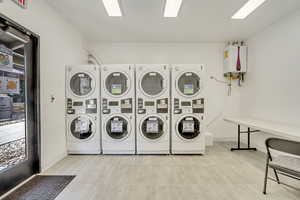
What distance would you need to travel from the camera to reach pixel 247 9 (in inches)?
109

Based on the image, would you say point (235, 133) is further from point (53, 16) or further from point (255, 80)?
point (53, 16)

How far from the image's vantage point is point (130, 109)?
3.35 metres

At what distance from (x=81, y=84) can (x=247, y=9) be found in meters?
3.31

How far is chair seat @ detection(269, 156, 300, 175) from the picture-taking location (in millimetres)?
1815

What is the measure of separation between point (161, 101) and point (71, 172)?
1.97 m

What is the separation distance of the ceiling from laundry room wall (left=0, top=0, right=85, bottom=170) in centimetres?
26

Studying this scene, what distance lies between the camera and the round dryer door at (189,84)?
3328mm

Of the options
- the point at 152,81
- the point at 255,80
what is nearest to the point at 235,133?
the point at 255,80

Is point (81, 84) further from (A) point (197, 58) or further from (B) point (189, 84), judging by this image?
(A) point (197, 58)

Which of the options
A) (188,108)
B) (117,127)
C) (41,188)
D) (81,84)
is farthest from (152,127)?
(41,188)

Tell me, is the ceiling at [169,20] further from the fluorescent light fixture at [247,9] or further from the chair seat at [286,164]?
the chair seat at [286,164]

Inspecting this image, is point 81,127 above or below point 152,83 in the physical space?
below

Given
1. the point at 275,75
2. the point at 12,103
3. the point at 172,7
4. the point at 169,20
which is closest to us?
the point at 12,103

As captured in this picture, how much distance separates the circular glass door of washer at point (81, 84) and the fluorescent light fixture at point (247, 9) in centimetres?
297
